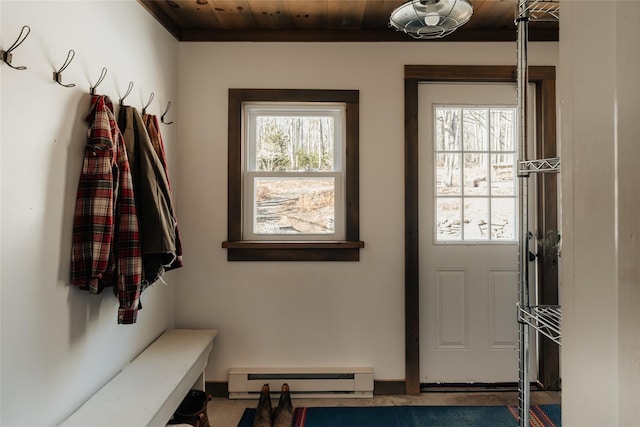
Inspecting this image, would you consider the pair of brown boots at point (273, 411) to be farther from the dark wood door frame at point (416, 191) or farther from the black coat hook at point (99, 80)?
the black coat hook at point (99, 80)

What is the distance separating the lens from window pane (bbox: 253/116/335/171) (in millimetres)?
2451

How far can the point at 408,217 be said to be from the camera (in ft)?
7.73

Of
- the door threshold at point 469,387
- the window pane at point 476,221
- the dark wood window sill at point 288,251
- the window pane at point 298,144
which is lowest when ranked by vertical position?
the door threshold at point 469,387

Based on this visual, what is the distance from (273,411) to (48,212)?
158 cm

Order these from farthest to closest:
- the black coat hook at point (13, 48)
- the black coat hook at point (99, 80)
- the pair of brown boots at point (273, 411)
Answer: the pair of brown boots at point (273, 411) → the black coat hook at point (99, 80) → the black coat hook at point (13, 48)

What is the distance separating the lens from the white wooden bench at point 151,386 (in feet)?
4.45

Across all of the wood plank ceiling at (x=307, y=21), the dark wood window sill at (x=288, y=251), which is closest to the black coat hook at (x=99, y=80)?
the wood plank ceiling at (x=307, y=21)

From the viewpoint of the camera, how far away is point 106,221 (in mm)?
1401

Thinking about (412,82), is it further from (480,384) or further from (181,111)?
(480,384)

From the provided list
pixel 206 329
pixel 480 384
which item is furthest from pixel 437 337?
pixel 206 329

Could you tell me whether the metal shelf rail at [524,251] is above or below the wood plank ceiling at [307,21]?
below

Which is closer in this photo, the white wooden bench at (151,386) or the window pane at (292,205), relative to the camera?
the white wooden bench at (151,386)

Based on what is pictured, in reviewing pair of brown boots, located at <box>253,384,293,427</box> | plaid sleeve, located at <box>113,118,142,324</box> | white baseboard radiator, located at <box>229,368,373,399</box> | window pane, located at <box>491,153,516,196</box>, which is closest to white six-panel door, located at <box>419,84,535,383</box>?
window pane, located at <box>491,153,516,196</box>

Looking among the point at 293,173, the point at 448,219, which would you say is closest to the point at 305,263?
the point at 293,173
